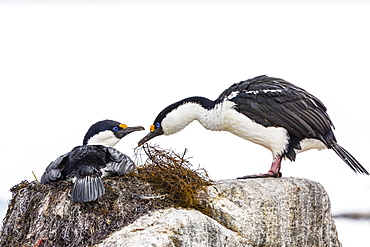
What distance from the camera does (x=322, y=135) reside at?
6598 mm

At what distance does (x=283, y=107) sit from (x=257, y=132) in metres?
0.42

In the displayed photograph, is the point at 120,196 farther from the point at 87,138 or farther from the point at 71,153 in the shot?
the point at 87,138

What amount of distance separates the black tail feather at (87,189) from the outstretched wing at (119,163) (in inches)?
14.9

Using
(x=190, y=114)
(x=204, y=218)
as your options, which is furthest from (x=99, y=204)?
(x=190, y=114)

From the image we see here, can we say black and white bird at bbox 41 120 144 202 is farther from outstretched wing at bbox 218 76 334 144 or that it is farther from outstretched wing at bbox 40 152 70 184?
outstretched wing at bbox 218 76 334 144

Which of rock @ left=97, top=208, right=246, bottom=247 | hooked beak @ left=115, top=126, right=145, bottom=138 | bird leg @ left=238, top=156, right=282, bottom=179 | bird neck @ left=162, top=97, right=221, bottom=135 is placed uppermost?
bird neck @ left=162, top=97, right=221, bottom=135

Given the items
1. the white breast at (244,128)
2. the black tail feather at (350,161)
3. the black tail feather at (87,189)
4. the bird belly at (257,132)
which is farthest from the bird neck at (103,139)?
the black tail feather at (350,161)

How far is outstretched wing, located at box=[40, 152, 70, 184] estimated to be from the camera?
5523 millimetres

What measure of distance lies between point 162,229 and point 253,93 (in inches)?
94.3

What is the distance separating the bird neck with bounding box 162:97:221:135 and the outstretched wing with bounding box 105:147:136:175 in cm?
126

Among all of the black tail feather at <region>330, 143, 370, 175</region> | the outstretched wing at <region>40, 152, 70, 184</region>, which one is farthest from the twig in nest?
the black tail feather at <region>330, 143, 370, 175</region>

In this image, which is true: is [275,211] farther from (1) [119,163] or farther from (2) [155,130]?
(2) [155,130]

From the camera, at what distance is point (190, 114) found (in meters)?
6.95

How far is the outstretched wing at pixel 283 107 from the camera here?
6496 millimetres
